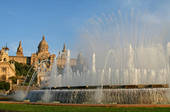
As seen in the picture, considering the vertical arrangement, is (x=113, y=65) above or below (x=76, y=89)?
above

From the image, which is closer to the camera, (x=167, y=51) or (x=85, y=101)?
(x=85, y=101)

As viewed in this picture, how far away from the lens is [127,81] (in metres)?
20.9

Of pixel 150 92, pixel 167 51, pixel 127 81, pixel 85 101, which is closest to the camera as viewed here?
pixel 150 92

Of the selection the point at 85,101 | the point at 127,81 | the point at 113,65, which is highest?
the point at 113,65

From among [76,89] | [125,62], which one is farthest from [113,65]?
[76,89]

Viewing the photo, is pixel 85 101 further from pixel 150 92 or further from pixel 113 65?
pixel 113 65

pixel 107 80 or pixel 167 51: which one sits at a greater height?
pixel 167 51

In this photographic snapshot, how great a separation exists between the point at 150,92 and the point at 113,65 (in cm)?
1303

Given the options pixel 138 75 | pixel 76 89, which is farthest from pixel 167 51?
pixel 76 89

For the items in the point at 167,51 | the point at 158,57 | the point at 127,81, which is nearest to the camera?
the point at 127,81

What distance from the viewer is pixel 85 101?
14.2m

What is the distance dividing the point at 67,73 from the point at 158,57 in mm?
10964

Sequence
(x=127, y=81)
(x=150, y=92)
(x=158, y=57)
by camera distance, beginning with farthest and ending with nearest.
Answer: (x=158, y=57) < (x=127, y=81) < (x=150, y=92)

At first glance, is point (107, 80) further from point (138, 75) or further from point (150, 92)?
point (150, 92)
